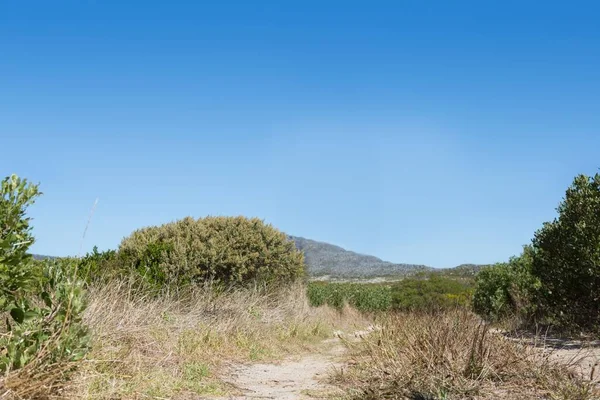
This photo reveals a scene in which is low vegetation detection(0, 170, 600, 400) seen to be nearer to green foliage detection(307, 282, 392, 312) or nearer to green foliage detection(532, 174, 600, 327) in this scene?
green foliage detection(532, 174, 600, 327)

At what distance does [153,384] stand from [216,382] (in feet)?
3.95

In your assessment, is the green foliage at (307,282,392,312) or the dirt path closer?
the dirt path

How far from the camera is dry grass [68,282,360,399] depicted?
666 centimetres

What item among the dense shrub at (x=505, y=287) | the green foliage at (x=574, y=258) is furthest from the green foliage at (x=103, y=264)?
the dense shrub at (x=505, y=287)

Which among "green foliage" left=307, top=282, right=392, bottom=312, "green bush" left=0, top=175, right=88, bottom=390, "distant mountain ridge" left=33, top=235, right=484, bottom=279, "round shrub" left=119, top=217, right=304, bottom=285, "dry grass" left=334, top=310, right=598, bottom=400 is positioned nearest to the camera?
"green bush" left=0, top=175, right=88, bottom=390

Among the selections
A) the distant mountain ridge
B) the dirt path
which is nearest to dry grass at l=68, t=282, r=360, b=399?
the dirt path

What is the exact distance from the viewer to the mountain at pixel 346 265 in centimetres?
8188

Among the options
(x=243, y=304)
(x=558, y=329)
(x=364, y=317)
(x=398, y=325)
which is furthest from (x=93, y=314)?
(x=364, y=317)

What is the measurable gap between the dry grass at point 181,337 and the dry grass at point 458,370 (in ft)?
6.85

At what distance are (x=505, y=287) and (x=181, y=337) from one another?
13232 millimetres

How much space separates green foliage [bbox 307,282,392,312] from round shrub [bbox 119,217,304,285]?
5.20 meters

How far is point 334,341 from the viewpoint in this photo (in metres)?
13.7

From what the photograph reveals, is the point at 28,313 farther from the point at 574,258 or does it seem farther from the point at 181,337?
the point at 574,258

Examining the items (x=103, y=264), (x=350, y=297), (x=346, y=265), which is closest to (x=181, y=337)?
(x=103, y=264)
